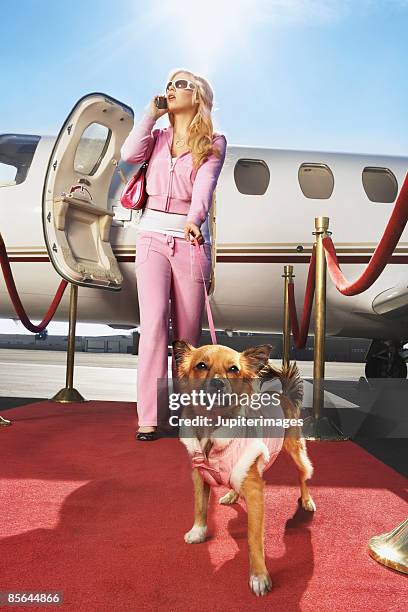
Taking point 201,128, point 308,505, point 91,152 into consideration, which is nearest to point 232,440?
point 308,505

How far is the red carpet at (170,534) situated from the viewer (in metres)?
1.33

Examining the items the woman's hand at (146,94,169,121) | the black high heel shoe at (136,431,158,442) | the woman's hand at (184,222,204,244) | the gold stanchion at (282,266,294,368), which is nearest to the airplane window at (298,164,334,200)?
the gold stanchion at (282,266,294,368)

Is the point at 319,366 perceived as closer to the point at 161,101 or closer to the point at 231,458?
the point at 161,101

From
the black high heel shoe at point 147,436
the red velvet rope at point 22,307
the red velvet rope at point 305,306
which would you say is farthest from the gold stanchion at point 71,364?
the red velvet rope at point 305,306

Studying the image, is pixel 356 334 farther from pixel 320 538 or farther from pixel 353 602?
pixel 353 602

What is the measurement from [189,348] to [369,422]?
3.40 m

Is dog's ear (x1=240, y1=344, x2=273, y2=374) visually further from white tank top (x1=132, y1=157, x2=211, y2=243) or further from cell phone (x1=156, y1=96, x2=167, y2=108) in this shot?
cell phone (x1=156, y1=96, x2=167, y2=108)

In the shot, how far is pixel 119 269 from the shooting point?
5.03 metres

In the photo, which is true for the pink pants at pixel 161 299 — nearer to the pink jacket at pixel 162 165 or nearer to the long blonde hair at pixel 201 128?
the pink jacket at pixel 162 165

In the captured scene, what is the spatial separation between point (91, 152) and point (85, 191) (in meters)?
0.44

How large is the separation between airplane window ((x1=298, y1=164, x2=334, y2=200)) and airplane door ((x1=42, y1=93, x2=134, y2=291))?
2.01 m

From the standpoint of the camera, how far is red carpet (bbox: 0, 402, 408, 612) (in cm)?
133

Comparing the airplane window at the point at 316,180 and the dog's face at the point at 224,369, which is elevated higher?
the airplane window at the point at 316,180

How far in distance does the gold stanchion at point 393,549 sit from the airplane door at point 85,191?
10.1 ft
